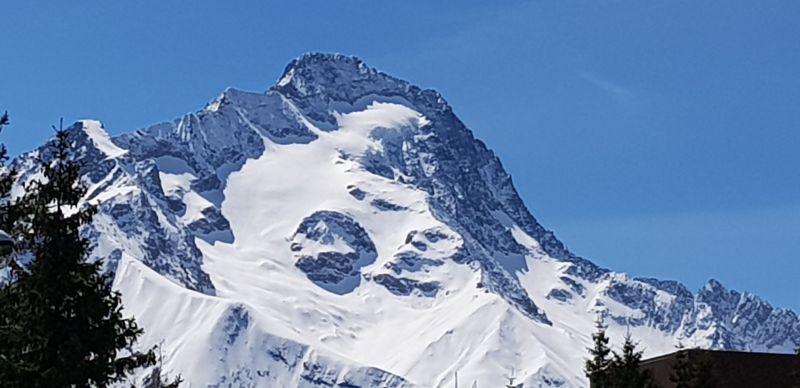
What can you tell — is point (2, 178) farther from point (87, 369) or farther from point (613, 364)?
point (613, 364)

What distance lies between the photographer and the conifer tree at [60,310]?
1372 inches

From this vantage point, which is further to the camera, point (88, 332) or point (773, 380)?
point (773, 380)

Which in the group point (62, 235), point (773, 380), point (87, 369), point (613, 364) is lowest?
point (87, 369)

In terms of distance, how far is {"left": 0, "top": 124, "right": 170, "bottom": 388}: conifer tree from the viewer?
114ft

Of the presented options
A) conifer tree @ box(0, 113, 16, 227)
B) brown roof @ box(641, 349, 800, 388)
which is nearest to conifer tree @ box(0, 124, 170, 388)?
conifer tree @ box(0, 113, 16, 227)

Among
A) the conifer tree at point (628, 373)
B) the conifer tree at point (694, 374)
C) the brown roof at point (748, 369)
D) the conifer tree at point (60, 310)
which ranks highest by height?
the brown roof at point (748, 369)

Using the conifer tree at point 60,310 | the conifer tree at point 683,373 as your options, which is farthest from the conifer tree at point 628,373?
the conifer tree at point 60,310

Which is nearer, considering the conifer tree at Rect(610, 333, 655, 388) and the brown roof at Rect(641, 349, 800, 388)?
the conifer tree at Rect(610, 333, 655, 388)

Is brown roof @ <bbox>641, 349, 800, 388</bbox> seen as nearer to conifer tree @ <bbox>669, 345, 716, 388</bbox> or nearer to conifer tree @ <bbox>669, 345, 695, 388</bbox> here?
conifer tree @ <bbox>669, 345, 695, 388</bbox>

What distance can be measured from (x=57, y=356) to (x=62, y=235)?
102 inches

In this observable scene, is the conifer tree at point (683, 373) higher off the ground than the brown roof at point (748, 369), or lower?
lower

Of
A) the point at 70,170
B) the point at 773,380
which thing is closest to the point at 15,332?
the point at 70,170

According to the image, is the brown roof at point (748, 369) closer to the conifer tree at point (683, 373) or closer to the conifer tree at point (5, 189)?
the conifer tree at point (683, 373)

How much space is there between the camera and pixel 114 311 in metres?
36.3
